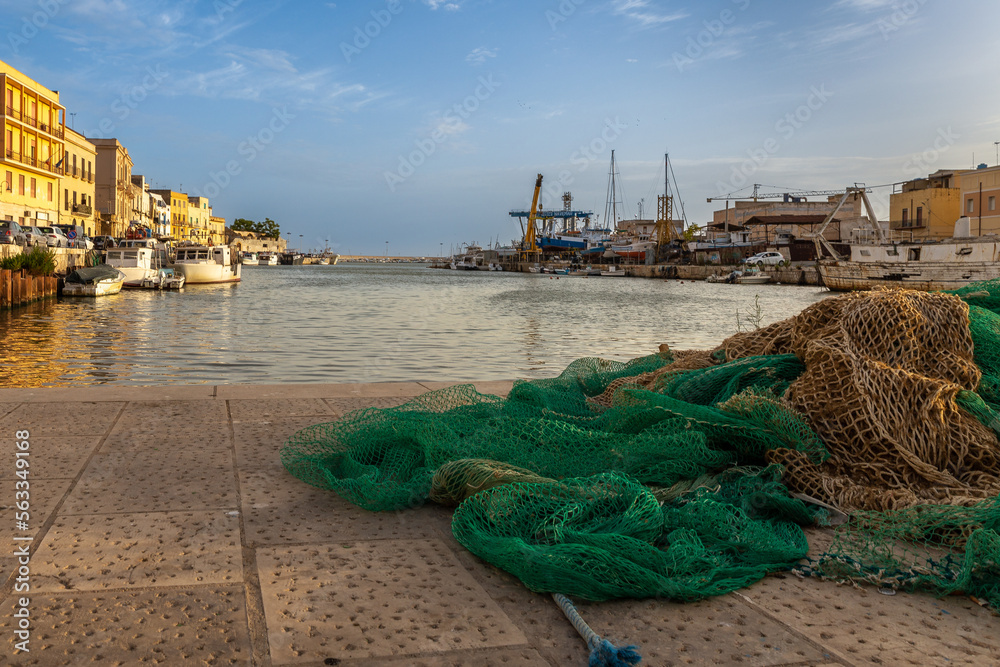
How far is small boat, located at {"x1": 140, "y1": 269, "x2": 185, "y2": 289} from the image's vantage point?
35.7 meters

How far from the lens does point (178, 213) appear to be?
359ft

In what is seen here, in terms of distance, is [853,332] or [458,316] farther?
[458,316]

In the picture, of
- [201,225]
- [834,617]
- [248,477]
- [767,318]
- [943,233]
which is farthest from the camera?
[201,225]

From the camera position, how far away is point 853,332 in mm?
3822

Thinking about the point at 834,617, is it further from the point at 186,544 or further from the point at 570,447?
the point at 186,544

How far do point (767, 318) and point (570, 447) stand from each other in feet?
81.7

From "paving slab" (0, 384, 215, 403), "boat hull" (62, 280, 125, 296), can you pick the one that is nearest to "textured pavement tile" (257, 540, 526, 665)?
"paving slab" (0, 384, 215, 403)

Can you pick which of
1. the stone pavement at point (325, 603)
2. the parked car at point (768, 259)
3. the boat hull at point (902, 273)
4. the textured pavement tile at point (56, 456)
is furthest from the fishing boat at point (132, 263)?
the parked car at point (768, 259)

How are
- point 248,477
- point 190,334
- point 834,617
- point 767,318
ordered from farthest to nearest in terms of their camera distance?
point 767,318, point 190,334, point 248,477, point 834,617

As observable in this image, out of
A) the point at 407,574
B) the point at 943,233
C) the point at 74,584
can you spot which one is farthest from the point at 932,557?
the point at 943,233

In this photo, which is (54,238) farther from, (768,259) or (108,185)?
(768,259)


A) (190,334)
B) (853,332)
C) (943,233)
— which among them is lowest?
(190,334)

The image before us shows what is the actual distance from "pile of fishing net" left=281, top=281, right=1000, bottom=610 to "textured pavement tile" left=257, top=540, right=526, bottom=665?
207mm

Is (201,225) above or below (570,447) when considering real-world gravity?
above
